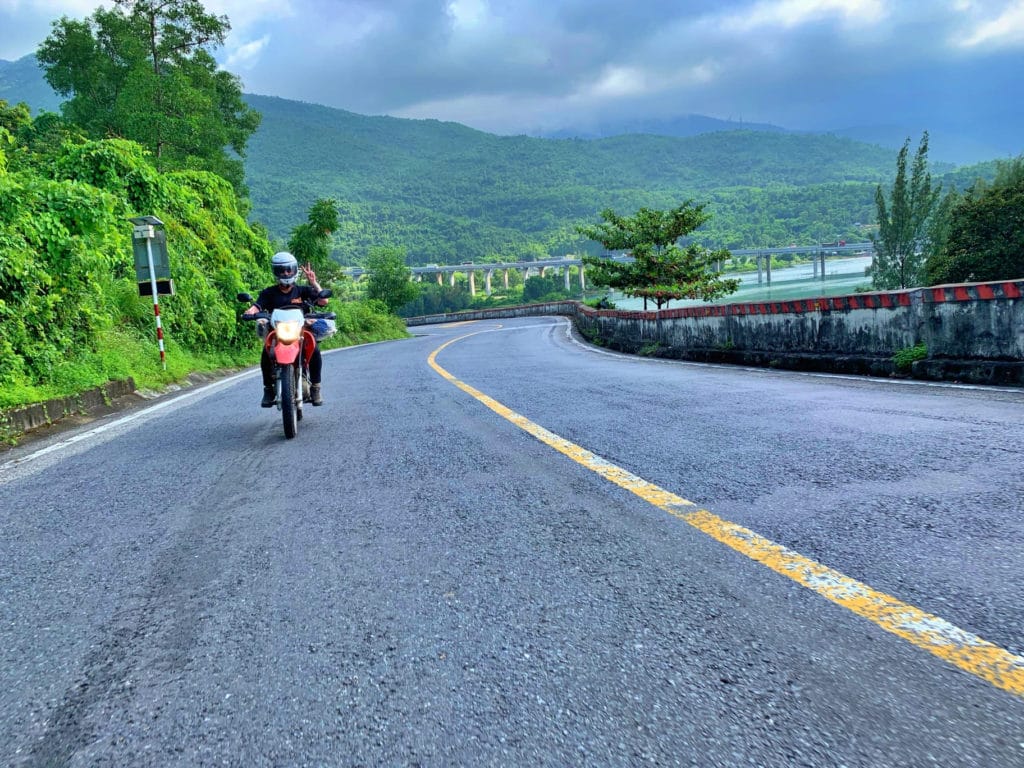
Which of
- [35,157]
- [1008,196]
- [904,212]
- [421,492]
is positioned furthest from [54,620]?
[904,212]

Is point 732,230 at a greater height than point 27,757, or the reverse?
point 732,230

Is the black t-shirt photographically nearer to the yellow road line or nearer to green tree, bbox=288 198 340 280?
the yellow road line

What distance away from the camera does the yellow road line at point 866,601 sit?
179 cm

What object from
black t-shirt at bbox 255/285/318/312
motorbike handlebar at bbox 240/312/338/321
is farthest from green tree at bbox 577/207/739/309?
black t-shirt at bbox 255/285/318/312

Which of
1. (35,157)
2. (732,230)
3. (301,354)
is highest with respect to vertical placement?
(732,230)

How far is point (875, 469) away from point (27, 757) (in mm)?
3854

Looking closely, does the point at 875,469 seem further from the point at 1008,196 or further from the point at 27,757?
the point at 1008,196

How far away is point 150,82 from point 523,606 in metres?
31.6

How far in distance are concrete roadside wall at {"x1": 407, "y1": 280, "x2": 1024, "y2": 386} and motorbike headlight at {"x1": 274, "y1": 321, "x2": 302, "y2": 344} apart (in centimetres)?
686

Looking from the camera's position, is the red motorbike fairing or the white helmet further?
the white helmet

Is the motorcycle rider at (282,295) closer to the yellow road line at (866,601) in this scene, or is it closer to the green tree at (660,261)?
the yellow road line at (866,601)

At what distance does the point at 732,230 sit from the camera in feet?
413

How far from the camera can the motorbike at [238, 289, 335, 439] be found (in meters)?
5.84

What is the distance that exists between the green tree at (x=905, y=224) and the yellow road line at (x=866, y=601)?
186 ft
